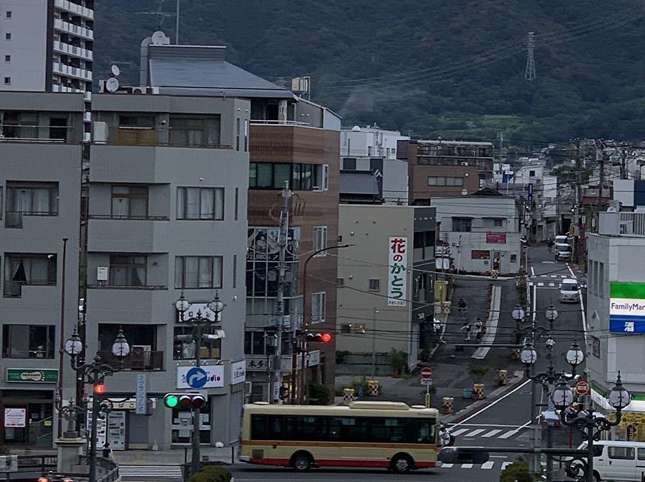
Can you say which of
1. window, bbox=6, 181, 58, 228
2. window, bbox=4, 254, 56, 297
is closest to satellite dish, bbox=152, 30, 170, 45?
window, bbox=6, 181, 58, 228

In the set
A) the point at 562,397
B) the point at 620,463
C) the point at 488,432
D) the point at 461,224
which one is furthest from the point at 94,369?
the point at 461,224

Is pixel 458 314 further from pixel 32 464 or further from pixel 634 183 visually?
pixel 32 464

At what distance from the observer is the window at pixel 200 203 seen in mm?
45000

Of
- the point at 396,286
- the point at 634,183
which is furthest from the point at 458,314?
the point at 634,183

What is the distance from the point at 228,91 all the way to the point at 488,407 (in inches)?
575

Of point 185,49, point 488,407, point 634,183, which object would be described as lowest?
point 488,407

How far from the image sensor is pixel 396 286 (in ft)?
213

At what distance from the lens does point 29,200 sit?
145 ft

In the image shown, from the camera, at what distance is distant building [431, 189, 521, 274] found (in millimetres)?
93062

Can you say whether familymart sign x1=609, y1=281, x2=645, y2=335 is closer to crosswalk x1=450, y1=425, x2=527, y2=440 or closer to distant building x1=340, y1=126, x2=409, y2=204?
crosswalk x1=450, y1=425, x2=527, y2=440

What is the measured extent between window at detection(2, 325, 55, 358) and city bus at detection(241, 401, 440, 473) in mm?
7363

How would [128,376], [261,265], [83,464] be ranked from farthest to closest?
[261,265]
[128,376]
[83,464]

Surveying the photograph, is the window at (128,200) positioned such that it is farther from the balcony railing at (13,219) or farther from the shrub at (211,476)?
the shrub at (211,476)

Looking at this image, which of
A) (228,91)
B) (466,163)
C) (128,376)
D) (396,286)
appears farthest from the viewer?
(466,163)
